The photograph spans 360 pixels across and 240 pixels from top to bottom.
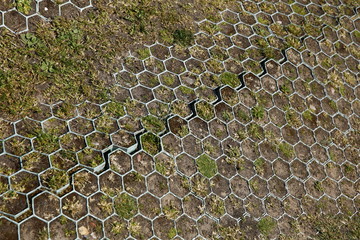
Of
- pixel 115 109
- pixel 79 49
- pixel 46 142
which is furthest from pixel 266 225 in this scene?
pixel 79 49

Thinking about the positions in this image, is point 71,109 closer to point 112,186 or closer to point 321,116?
point 112,186

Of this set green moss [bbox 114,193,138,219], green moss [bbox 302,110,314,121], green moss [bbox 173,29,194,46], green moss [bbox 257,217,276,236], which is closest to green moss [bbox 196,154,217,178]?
green moss [bbox 257,217,276,236]

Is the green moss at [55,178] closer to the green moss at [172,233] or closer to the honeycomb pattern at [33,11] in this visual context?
the green moss at [172,233]

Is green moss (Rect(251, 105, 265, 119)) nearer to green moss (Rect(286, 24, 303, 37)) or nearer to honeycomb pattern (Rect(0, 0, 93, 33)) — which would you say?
green moss (Rect(286, 24, 303, 37))

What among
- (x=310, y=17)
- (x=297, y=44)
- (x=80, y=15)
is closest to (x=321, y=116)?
(x=297, y=44)

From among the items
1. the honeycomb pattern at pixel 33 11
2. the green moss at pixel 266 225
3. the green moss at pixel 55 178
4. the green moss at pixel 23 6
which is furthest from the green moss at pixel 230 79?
the green moss at pixel 23 6
